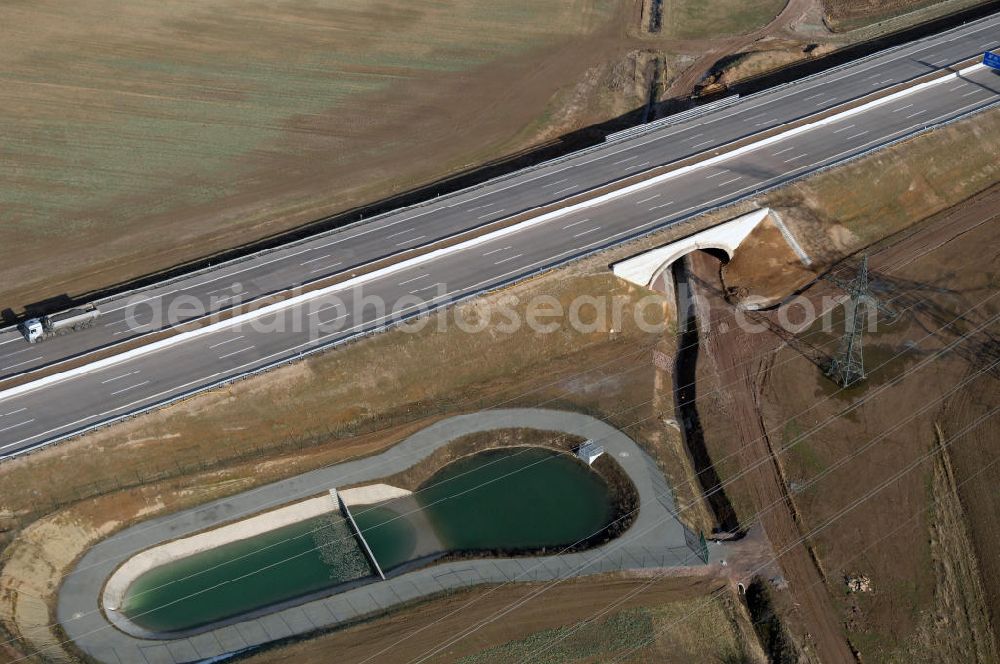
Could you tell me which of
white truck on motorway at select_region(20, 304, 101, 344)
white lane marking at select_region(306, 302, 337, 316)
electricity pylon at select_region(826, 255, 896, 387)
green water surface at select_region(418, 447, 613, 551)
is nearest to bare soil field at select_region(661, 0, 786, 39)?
electricity pylon at select_region(826, 255, 896, 387)

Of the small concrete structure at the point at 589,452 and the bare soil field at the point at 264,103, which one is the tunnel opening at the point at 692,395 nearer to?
the small concrete structure at the point at 589,452

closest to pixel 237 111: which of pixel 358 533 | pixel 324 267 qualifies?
pixel 324 267

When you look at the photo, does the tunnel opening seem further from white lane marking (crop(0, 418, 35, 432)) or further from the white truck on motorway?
white lane marking (crop(0, 418, 35, 432))

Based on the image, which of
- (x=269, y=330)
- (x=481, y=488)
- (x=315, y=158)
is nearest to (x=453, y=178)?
(x=315, y=158)

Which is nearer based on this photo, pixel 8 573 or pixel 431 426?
pixel 8 573

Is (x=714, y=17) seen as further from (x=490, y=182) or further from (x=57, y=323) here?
(x=57, y=323)

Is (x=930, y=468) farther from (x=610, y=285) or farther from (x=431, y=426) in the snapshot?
(x=431, y=426)
